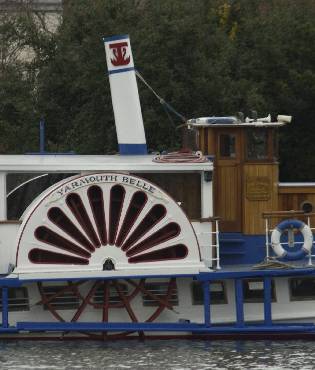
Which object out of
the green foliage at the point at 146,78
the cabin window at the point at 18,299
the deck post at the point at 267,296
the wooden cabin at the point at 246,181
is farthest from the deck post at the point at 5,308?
the green foliage at the point at 146,78

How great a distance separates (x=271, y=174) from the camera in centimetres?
3009

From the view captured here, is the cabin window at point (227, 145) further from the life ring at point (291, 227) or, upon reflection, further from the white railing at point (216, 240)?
the life ring at point (291, 227)

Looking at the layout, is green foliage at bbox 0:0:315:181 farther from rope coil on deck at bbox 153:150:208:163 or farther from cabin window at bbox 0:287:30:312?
cabin window at bbox 0:287:30:312

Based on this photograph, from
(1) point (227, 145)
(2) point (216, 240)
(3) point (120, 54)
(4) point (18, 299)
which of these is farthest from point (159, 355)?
(3) point (120, 54)

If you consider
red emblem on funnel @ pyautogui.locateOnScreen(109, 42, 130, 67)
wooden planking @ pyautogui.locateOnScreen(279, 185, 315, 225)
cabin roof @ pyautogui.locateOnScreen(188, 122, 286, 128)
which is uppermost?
red emblem on funnel @ pyautogui.locateOnScreen(109, 42, 130, 67)

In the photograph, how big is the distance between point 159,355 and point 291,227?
11.0 ft

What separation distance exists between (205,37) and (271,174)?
16977 mm

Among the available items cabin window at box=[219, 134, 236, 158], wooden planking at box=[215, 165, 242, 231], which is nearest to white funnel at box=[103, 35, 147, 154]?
cabin window at box=[219, 134, 236, 158]

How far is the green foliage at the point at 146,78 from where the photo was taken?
44.2 metres

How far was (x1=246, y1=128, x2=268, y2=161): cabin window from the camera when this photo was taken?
30.2 m

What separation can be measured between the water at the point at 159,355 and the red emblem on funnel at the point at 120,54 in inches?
207

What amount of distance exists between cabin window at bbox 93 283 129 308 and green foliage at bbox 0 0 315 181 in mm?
13870

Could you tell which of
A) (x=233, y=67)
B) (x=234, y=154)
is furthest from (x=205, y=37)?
(x=234, y=154)

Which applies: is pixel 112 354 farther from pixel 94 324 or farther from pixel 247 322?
pixel 247 322
